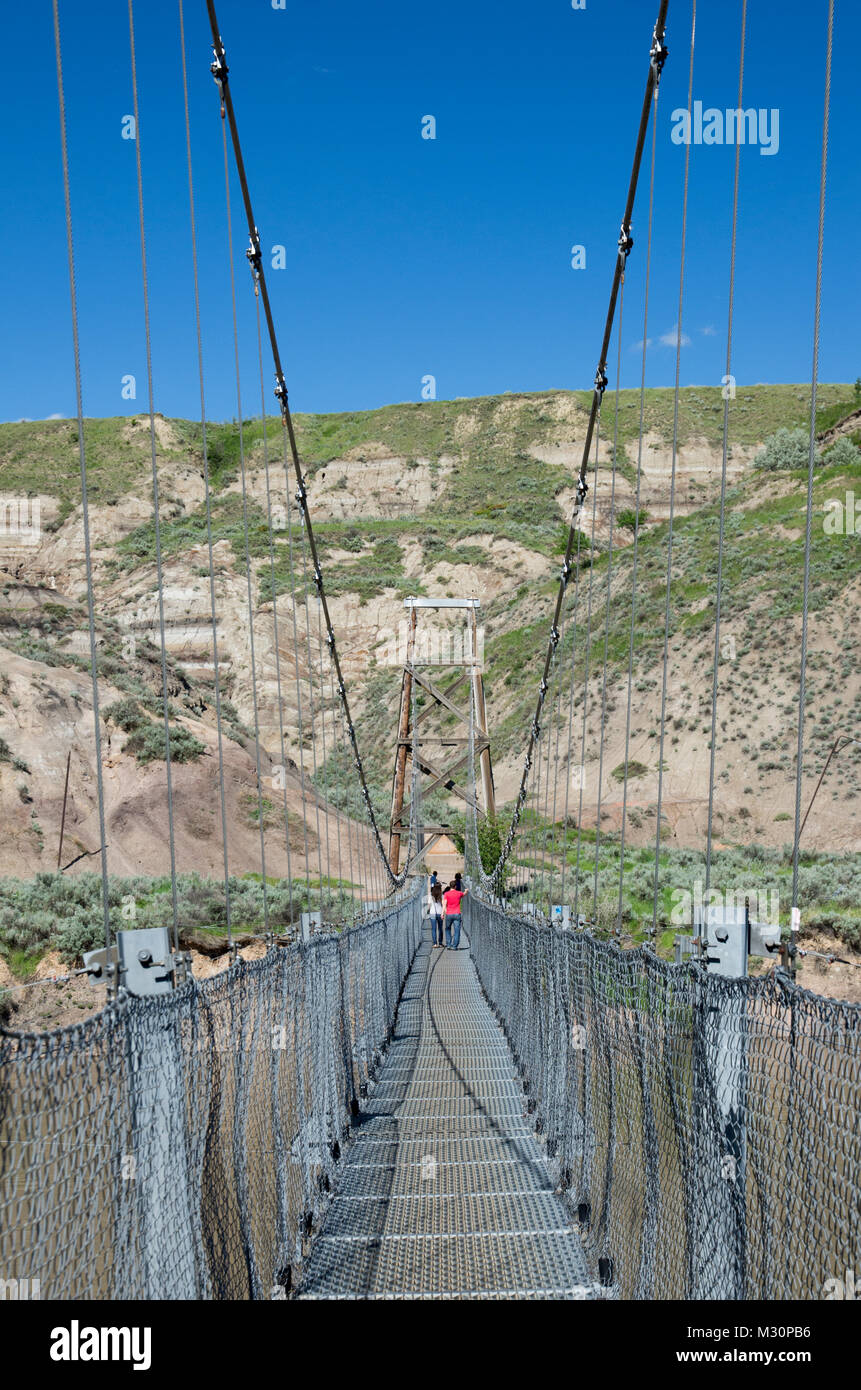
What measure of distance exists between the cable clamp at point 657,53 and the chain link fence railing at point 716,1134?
18.3 feet

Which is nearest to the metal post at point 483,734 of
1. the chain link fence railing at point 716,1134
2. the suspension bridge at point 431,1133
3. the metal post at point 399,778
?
the metal post at point 399,778

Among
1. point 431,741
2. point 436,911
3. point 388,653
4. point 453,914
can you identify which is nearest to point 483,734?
point 431,741

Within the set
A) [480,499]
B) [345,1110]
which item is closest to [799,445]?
[480,499]

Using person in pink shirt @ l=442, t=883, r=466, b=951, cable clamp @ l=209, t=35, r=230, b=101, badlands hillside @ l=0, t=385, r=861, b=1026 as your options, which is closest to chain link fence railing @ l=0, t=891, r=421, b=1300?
badlands hillside @ l=0, t=385, r=861, b=1026

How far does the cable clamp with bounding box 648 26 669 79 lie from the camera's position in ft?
21.2

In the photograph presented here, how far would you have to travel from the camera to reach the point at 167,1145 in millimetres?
2318

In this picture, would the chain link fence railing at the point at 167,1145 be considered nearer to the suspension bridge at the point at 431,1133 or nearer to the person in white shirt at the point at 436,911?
the suspension bridge at the point at 431,1133

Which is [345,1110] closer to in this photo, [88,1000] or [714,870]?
[88,1000]

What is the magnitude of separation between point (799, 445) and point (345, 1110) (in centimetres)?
5033

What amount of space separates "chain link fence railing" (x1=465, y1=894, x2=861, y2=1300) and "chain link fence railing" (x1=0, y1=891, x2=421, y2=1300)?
1100 millimetres

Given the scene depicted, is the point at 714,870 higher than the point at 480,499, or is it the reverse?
the point at 480,499

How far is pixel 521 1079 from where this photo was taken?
6.34 metres

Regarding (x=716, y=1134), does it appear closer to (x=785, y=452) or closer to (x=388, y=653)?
(x=388, y=653)

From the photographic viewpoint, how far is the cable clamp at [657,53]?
21.2 feet
